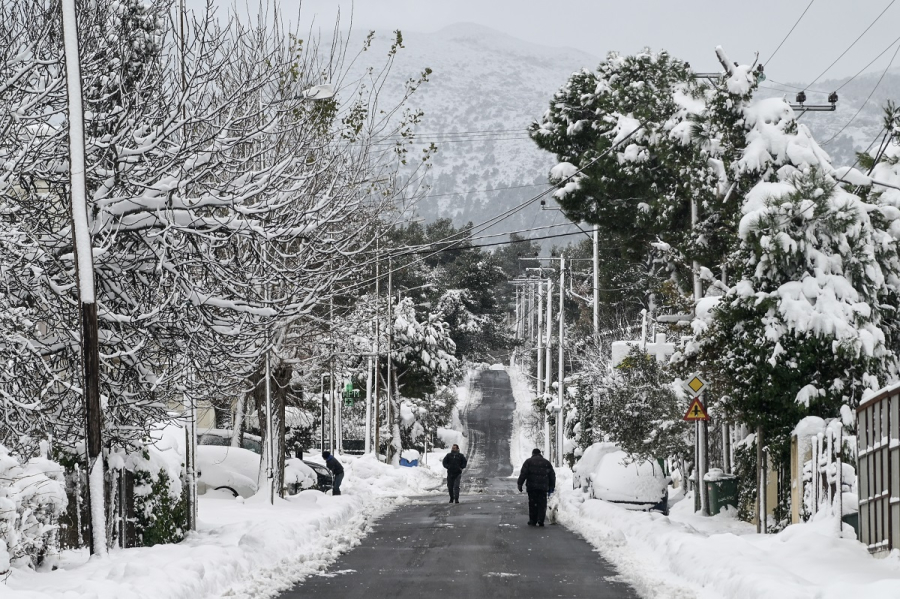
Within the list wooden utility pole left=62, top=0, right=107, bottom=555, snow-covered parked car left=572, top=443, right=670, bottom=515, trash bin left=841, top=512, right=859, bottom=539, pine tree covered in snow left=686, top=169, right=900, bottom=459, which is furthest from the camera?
snow-covered parked car left=572, top=443, right=670, bottom=515

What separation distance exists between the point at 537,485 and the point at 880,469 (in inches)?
417

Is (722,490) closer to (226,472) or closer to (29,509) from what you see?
(226,472)

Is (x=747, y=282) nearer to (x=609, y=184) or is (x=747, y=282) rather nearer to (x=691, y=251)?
(x=691, y=251)

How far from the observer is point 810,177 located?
A: 59.3ft

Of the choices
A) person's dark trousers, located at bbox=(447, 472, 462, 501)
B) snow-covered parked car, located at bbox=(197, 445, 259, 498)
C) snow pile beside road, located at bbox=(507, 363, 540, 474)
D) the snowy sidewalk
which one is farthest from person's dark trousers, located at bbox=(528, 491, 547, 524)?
snow pile beside road, located at bbox=(507, 363, 540, 474)

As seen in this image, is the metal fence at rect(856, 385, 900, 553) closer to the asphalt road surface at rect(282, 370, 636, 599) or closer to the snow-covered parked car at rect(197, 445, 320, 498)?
the asphalt road surface at rect(282, 370, 636, 599)

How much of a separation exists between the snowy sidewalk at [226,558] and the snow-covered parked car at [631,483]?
4.78 metres

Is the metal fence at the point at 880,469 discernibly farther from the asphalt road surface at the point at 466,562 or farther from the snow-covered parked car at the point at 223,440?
the snow-covered parked car at the point at 223,440

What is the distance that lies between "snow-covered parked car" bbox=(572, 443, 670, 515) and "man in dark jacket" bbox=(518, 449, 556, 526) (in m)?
2.71

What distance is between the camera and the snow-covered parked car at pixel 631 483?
79.6 feet

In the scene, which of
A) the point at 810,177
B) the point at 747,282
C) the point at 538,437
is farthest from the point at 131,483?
the point at 538,437

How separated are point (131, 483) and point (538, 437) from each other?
60310 millimetres

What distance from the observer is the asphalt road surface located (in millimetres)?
12078

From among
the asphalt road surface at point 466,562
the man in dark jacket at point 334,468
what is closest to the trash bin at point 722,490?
the asphalt road surface at point 466,562
